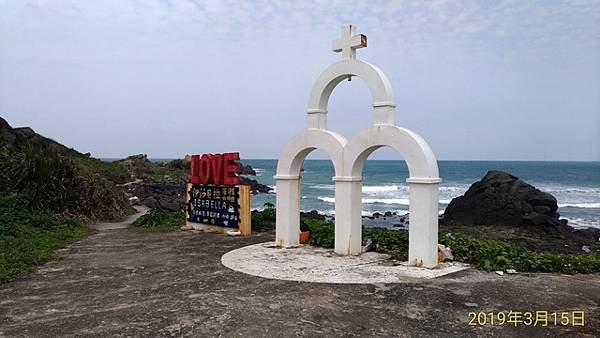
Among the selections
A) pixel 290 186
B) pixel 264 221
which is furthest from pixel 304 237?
pixel 264 221

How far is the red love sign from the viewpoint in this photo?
1445 cm

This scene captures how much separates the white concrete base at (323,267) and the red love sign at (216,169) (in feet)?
11.2

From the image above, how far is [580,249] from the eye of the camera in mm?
18344

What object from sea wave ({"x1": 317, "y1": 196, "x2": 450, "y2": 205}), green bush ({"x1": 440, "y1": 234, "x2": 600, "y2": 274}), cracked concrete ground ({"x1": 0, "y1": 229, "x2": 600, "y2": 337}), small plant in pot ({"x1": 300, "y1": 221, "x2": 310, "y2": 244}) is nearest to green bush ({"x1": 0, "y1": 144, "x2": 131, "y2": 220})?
cracked concrete ground ({"x1": 0, "y1": 229, "x2": 600, "y2": 337})

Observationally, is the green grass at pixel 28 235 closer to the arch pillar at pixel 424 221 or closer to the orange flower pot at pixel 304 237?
the orange flower pot at pixel 304 237

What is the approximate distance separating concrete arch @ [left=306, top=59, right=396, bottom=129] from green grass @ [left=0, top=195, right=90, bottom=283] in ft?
21.6

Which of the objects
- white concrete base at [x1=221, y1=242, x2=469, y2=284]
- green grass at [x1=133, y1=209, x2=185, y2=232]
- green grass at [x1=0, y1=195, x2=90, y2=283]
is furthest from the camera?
green grass at [x1=133, y1=209, x2=185, y2=232]

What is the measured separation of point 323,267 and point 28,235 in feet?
27.3

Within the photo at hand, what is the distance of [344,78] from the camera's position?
11.2m

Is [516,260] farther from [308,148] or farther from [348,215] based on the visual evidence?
[308,148]

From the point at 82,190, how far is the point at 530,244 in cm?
1632

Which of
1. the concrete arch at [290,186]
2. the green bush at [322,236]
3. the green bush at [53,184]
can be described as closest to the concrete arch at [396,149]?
the concrete arch at [290,186]

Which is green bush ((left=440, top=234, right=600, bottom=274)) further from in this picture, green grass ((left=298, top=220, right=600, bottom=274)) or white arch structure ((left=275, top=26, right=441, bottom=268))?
white arch structure ((left=275, top=26, right=441, bottom=268))

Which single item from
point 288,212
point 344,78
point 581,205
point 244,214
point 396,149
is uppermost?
point 344,78
